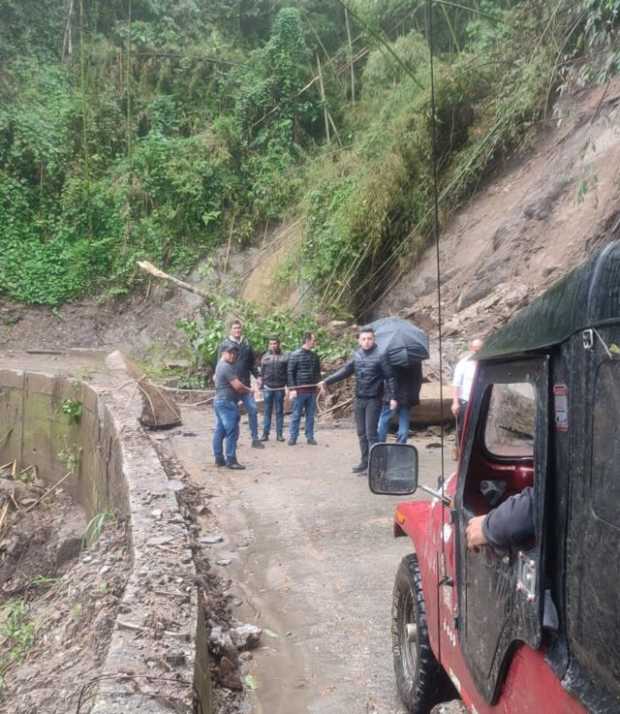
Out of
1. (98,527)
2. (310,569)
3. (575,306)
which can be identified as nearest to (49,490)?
(98,527)

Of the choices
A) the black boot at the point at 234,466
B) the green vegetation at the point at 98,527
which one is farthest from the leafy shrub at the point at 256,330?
the green vegetation at the point at 98,527

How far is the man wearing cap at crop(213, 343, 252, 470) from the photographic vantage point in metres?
10.7

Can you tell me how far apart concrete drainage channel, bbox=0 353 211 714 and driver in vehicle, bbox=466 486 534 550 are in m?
1.53

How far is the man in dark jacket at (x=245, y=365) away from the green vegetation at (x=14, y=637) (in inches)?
167

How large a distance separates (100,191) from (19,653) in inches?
928

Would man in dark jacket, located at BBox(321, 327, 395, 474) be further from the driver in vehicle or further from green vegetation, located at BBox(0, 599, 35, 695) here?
the driver in vehicle

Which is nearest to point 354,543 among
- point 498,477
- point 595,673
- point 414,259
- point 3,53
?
point 498,477

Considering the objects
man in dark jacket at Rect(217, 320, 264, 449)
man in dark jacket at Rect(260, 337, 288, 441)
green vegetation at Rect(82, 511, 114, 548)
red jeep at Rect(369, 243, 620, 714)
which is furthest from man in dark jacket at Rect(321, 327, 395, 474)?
red jeep at Rect(369, 243, 620, 714)

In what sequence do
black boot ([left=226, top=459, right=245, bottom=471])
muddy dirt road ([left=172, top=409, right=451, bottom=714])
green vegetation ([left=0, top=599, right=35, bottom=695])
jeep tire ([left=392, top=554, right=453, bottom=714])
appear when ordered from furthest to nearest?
black boot ([left=226, top=459, right=245, bottom=471]) < green vegetation ([left=0, top=599, right=35, bottom=695]) < muddy dirt road ([left=172, top=409, right=451, bottom=714]) < jeep tire ([left=392, top=554, right=453, bottom=714])

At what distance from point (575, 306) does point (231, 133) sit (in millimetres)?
26436

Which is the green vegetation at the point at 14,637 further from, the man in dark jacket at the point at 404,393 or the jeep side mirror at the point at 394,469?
the man in dark jacket at the point at 404,393

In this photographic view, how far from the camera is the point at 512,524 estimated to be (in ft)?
7.89

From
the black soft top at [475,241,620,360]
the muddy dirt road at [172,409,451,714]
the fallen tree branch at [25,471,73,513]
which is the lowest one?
the fallen tree branch at [25,471,73,513]

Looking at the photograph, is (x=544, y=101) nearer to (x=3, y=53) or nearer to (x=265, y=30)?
(x=265, y=30)
